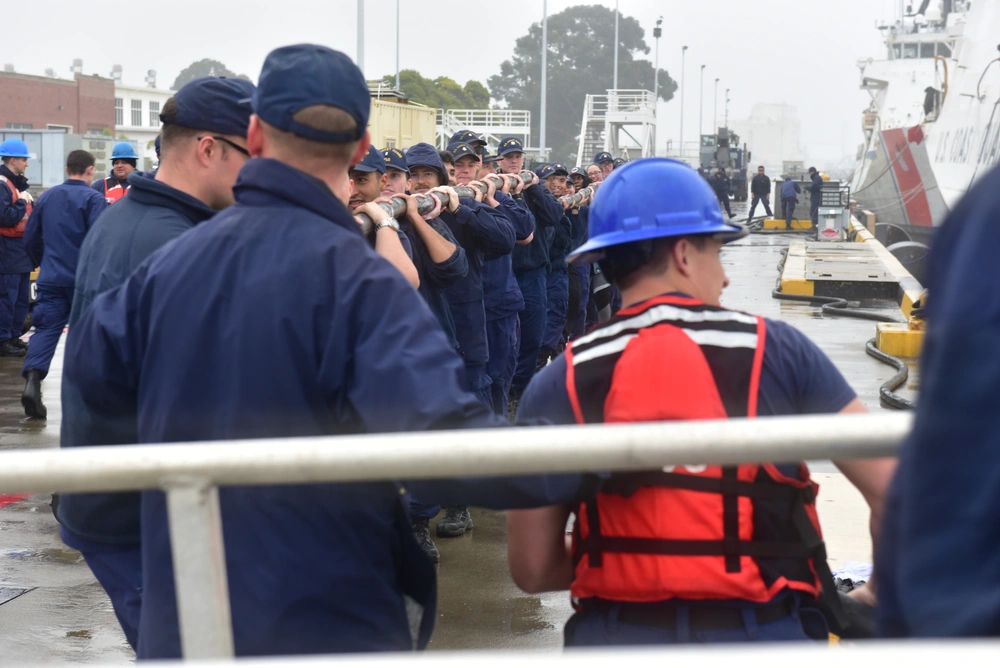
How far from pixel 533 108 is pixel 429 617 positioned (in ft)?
337

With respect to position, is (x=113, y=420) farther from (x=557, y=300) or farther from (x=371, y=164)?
(x=557, y=300)

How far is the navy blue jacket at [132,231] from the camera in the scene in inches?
118

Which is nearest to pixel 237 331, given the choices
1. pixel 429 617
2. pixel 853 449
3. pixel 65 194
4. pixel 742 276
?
pixel 429 617

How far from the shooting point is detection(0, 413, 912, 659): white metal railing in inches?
58.9

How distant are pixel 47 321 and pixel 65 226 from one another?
736 mm

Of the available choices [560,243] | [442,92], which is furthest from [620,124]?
[560,243]

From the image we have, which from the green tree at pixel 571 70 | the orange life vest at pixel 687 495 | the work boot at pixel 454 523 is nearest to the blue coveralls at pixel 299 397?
the orange life vest at pixel 687 495

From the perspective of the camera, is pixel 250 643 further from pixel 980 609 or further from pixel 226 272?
pixel 980 609

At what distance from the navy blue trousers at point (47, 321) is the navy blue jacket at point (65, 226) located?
111 millimetres

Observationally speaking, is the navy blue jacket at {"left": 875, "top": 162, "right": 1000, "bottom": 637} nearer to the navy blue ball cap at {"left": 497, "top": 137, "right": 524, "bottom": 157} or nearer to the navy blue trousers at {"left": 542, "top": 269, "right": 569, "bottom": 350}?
the navy blue trousers at {"left": 542, "top": 269, "right": 569, "bottom": 350}

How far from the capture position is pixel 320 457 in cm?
152

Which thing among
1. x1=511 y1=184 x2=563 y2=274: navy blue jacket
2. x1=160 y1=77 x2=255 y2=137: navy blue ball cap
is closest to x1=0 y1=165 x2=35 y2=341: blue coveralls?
x1=511 y1=184 x2=563 y2=274: navy blue jacket

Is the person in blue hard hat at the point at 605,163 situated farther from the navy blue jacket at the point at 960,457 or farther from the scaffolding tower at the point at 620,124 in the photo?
the scaffolding tower at the point at 620,124

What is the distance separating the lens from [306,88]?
212 centimetres
